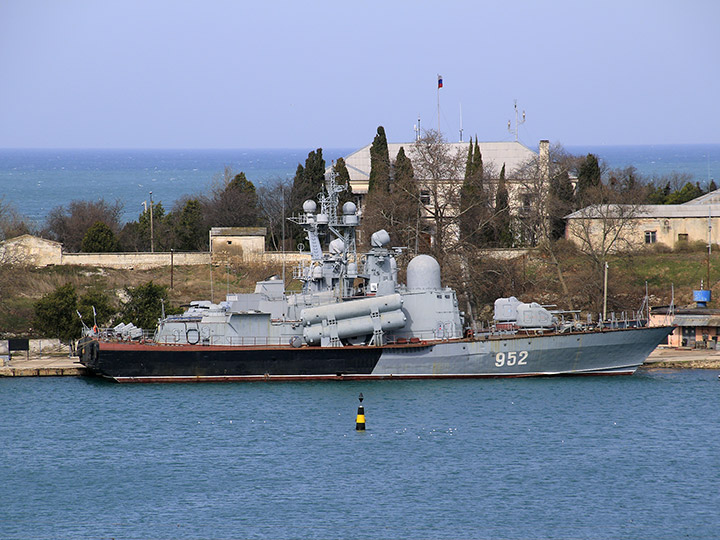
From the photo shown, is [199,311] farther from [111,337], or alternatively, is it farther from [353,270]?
[353,270]

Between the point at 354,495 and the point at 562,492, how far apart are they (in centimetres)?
560

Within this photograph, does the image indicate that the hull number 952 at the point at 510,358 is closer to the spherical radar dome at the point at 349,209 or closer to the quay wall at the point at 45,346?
the spherical radar dome at the point at 349,209

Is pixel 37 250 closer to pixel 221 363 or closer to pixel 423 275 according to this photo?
pixel 221 363

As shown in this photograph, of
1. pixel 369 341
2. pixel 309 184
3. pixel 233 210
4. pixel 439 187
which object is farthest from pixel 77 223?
pixel 369 341

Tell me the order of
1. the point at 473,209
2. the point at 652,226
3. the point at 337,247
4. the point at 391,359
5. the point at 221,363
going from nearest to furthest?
the point at 391,359 < the point at 221,363 < the point at 337,247 < the point at 473,209 < the point at 652,226

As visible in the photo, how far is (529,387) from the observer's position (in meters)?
42.8

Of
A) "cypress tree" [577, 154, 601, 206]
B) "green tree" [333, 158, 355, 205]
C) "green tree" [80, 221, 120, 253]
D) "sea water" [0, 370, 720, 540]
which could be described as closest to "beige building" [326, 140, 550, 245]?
"cypress tree" [577, 154, 601, 206]

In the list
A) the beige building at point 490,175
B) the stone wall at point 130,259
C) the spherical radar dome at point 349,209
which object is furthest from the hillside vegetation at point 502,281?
the spherical radar dome at point 349,209

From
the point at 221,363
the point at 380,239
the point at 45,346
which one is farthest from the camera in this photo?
the point at 45,346

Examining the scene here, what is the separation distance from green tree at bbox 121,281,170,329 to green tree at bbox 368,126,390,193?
65.2 feet

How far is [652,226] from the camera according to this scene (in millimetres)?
65625

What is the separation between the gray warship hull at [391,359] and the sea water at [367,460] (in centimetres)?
79

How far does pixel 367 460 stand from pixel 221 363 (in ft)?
45.2

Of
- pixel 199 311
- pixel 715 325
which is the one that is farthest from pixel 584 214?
pixel 199 311
